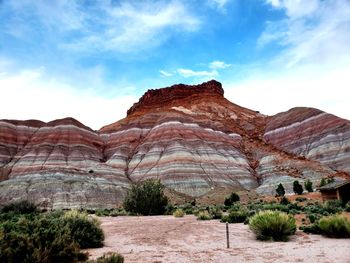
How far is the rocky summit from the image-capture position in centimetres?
6700

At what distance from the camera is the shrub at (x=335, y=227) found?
16.2m

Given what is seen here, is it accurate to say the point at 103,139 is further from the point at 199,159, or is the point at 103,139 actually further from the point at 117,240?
→ the point at 117,240

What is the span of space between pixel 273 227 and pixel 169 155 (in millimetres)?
66398

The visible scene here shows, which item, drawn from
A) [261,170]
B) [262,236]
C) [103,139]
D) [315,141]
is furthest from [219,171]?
[262,236]

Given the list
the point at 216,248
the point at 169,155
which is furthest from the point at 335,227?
the point at 169,155

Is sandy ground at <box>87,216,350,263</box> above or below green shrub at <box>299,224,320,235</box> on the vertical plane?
below

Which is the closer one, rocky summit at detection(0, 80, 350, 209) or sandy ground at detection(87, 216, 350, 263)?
sandy ground at detection(87, 216, 350, 263)

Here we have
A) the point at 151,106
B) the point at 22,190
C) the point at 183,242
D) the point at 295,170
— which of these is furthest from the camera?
the point at 151,106

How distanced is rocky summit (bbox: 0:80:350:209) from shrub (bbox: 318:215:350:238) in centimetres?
4916

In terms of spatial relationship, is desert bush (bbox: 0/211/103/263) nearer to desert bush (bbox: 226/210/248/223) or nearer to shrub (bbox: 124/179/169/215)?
desert bush (bbox: 226/210/248/223)

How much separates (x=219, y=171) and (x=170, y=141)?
595 inches

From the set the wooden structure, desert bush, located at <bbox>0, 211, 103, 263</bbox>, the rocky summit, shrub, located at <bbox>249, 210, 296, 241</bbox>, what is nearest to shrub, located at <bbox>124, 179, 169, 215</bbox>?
the wooden structure

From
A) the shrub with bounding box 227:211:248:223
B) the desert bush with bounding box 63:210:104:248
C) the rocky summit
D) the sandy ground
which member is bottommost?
the sandy ground

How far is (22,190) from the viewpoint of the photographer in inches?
2474
